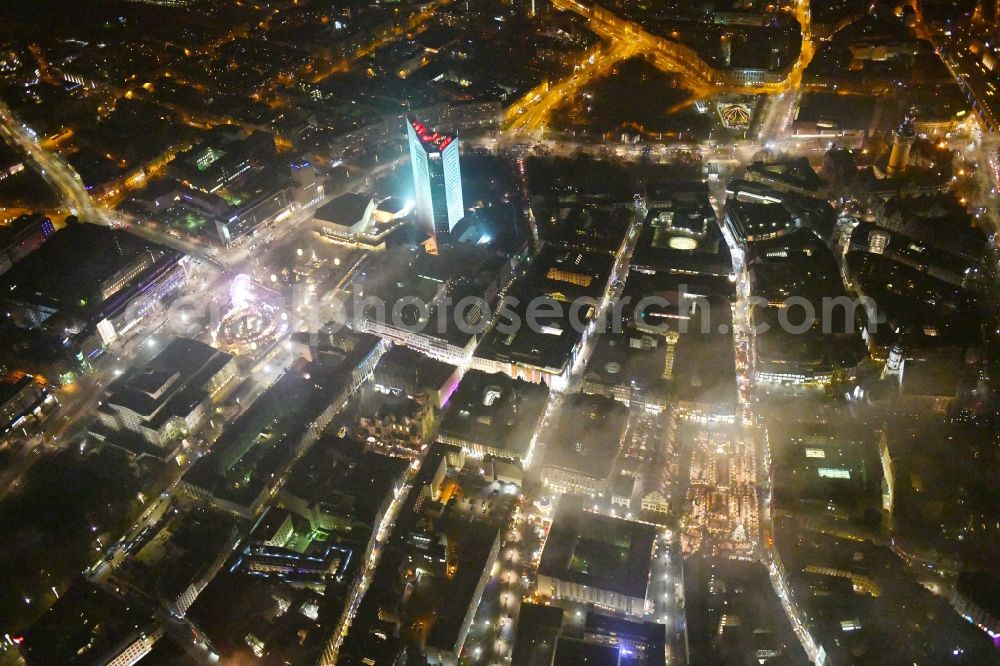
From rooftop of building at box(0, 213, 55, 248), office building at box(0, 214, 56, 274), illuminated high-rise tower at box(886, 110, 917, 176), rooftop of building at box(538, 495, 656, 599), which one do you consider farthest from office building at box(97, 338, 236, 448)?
illuminated high-rise tower at box(886, 110, 917, 176)

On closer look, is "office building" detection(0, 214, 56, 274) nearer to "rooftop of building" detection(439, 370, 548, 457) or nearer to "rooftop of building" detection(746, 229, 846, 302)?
"rooftop of building" detection(439, 370, 548, 457)

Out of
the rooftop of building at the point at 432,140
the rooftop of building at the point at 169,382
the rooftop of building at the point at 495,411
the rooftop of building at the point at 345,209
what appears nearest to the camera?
the rooftop of building at the point at 495,411

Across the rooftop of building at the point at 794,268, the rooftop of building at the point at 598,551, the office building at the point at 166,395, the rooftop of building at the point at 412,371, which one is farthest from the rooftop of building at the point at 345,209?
the rooftop of building at the point at 598,551

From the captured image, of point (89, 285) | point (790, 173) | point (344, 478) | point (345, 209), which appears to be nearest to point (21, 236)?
point (89, 285)

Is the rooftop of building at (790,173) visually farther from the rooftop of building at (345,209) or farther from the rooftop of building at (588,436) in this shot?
the rooftop of building at (345,209)

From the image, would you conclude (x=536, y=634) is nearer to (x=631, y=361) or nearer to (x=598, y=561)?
(x=598, y=561)
